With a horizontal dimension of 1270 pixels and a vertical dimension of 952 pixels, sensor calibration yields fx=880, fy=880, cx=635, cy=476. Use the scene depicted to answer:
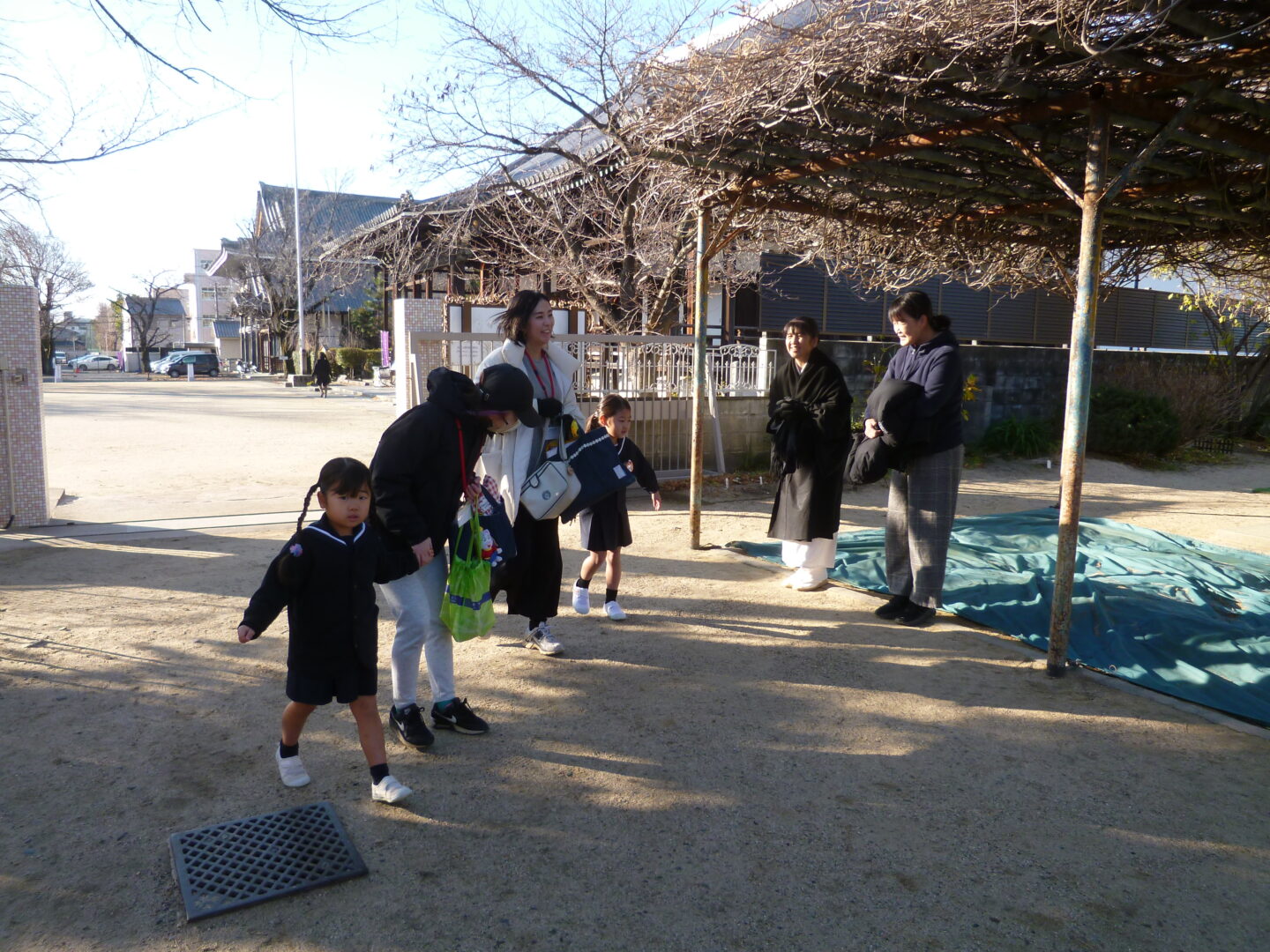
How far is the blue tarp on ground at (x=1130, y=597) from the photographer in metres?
4.40

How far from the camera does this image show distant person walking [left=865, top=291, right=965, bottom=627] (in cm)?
501

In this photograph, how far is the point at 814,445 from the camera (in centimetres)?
582

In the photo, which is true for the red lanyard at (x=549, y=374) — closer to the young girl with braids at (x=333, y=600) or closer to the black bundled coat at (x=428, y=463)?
the black bundled coat at (x=428, y=463)

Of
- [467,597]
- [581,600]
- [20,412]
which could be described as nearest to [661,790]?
[467,597]

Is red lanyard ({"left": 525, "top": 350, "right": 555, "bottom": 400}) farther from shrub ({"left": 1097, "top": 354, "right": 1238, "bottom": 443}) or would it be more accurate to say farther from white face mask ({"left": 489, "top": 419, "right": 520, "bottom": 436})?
shrub ({"left": 1097, "top": 354, "right": 1238, "bottom": 443})

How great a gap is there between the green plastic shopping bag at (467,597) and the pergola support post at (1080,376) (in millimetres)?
2856

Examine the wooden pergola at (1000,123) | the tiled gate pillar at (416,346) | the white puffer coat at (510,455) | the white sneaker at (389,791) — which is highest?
the wooden pergola at (1000,123)

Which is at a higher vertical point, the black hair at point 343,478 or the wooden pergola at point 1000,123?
the wooden pergola at point 1000,123

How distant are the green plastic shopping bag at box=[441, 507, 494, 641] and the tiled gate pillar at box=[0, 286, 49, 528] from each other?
213 inches

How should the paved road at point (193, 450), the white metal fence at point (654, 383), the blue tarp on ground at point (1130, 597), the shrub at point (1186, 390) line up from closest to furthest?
1. the blue tarp on ground at point (1130, 597)
2. the paved road at point (193, 450)
3. the white metal fence at point (654, 383)
4. the shrub at point (1186, 390)

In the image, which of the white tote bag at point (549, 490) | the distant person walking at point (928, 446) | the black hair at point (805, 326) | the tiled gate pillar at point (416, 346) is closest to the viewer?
the white tote bag at point (549, 490)

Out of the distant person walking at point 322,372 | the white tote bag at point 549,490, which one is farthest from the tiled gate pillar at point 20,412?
the distant person walking at point 322,372

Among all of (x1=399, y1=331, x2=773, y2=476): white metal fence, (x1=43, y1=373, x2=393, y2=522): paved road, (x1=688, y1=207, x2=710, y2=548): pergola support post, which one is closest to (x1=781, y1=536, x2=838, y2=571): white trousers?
(x1=688, y1=207, x2=710, y2=548): pergola support post

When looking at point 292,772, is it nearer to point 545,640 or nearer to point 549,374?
point 545,640
